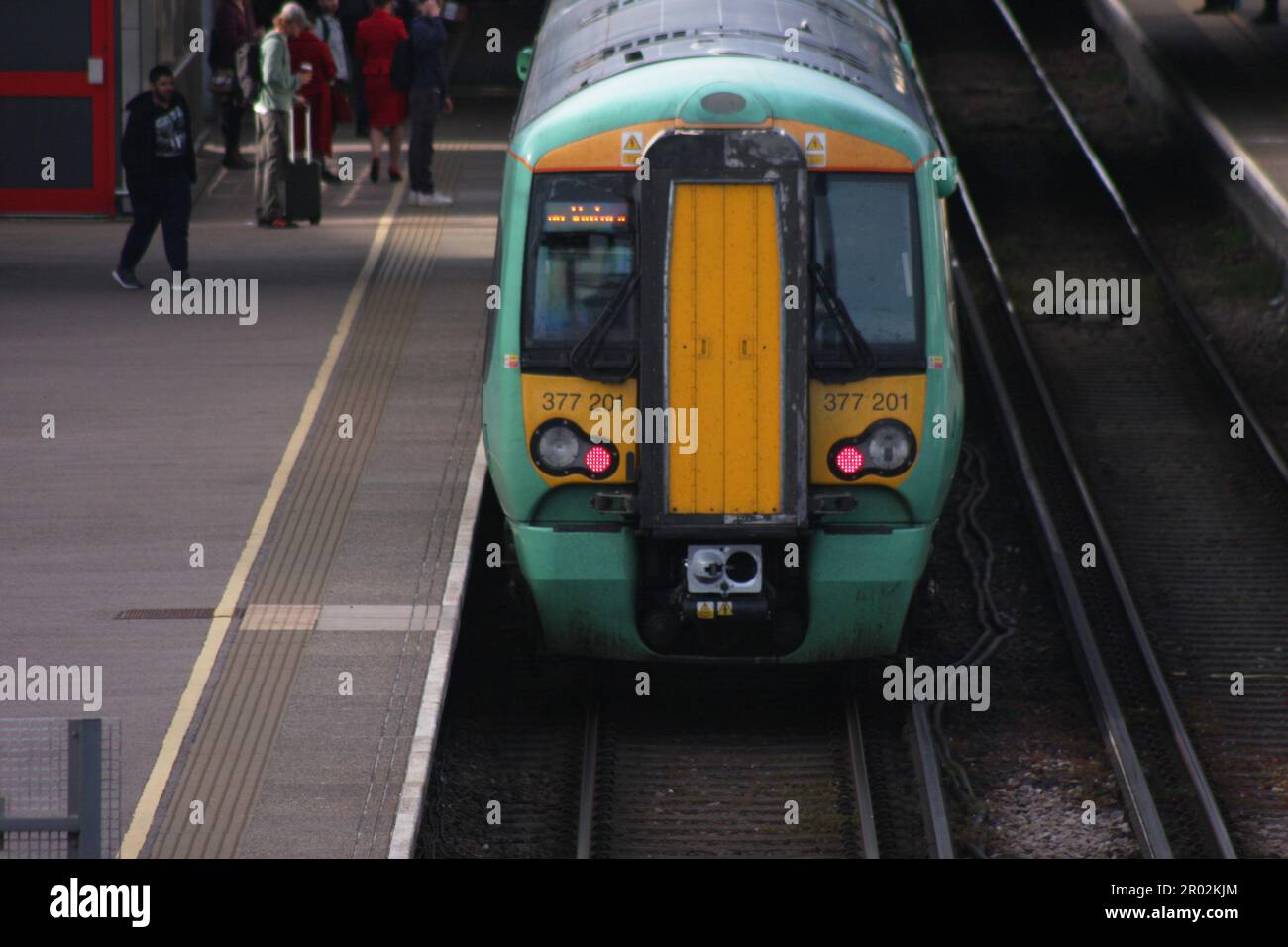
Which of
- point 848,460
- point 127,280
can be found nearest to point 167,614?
point 848,460

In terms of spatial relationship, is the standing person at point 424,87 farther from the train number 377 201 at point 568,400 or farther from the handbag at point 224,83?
the train number 377 201 at point 568,400

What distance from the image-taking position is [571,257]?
10.4m

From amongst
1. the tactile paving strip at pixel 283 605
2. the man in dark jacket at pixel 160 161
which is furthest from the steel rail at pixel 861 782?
the man in dark jacket at pixel 160 161

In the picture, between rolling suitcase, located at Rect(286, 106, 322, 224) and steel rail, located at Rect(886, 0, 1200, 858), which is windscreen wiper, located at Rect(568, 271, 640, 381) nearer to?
steel rail, located at Rect(886, 0, 1200, 858)

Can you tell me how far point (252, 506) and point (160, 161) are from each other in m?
5.34

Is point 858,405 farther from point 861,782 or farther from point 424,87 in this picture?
point 424,87

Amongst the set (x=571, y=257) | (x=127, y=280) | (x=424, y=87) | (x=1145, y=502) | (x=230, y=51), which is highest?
(x=230, y=51)

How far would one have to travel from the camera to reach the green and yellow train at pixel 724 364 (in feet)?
33.3

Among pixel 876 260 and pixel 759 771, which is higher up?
pixel 876 260

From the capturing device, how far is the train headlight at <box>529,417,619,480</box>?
1036cm

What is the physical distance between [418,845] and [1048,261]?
525 inches

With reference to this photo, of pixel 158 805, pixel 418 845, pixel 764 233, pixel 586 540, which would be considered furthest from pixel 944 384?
pixel 158 805

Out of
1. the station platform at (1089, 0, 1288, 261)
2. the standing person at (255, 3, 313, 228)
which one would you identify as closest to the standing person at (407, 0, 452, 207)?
the standing person at (255, 3, 313, 228)

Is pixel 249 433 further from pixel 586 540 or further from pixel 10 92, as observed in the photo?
pixel 10 92
